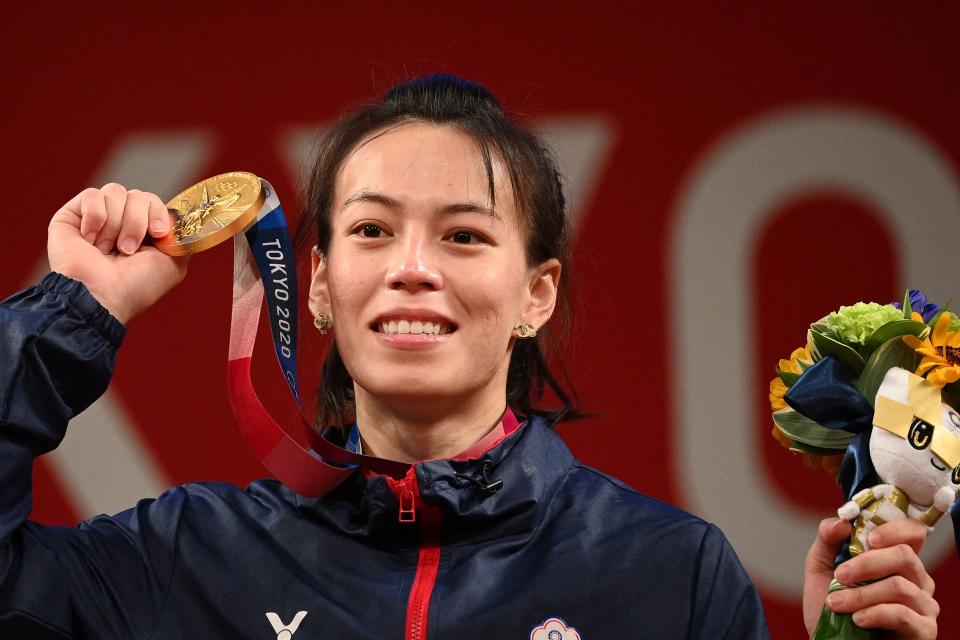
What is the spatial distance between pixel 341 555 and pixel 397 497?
108 mm

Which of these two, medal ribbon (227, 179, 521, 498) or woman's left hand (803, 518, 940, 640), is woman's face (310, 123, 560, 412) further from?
woman's left hand (803, 518, 940, 640)

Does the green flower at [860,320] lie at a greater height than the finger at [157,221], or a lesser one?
lesser

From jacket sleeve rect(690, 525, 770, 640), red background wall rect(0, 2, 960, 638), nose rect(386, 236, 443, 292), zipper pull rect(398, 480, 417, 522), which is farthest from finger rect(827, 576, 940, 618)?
red background wall rect(0, 2, 960, 638)

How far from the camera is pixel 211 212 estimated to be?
6.00 feet

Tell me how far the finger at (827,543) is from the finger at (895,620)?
0.10 m

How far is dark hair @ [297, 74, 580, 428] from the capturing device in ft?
6.57

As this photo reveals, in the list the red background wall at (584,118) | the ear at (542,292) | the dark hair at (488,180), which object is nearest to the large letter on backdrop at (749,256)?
the red background wall at (584,118)

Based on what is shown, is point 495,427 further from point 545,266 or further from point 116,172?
point 116,172

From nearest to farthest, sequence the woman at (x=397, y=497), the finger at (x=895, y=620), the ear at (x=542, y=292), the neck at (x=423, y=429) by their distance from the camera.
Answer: the finger at (x=895, y=620) → the woman at (x=397, y=497) → the neck at (x=423, y=429) → the ear at (x=542, y=292)

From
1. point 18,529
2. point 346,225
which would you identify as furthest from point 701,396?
point 18,529

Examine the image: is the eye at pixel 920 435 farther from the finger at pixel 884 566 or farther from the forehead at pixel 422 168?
the forehead at pixel 422 168

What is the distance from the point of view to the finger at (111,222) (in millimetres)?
1808

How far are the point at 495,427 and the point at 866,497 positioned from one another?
0.51m

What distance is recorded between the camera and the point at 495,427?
1.96 metres
